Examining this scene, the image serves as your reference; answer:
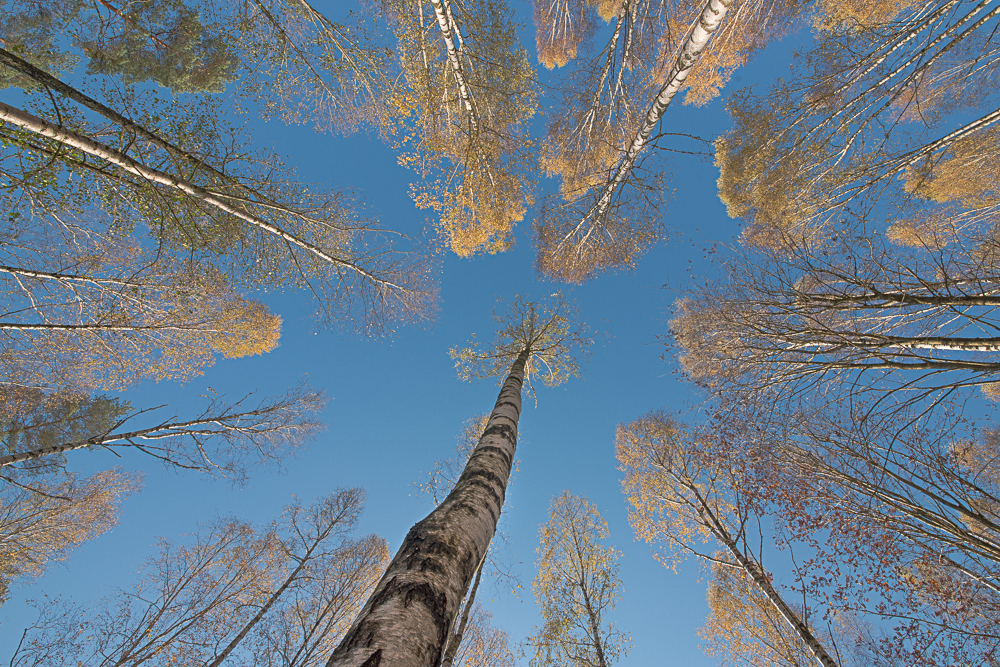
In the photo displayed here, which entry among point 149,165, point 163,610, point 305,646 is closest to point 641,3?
point 149,165

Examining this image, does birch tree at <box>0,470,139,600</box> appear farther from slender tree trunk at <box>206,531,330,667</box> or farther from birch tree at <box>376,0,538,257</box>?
birch tree at <box>376,0,538,257</box>

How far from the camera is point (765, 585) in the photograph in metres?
4.81

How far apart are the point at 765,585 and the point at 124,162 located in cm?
903

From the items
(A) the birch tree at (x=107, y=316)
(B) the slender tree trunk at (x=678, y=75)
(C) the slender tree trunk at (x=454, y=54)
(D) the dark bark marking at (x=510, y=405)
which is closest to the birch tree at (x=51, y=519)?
(A) the birch tree at (x=107, y=316)

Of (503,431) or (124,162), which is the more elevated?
(503,431)

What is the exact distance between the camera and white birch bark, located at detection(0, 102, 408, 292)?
2.71m

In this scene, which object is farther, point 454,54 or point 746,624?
point 746,624

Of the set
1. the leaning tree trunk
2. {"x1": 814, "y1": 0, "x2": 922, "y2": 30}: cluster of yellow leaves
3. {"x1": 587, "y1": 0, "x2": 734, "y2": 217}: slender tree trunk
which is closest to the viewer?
the leaning tree trunk

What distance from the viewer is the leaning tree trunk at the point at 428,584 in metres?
1.26

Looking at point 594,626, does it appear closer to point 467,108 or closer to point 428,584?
point 428,584

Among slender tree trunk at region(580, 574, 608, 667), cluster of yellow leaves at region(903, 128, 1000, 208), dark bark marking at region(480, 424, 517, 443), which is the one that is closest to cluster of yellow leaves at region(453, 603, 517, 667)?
slender tree trunk at region(580, 574, 608, 667)

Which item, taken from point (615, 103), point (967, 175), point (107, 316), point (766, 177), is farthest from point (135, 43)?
point (967, 175)

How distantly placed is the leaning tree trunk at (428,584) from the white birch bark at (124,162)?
13.1 feet

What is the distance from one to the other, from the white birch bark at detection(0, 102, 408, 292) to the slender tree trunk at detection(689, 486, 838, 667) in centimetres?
805
